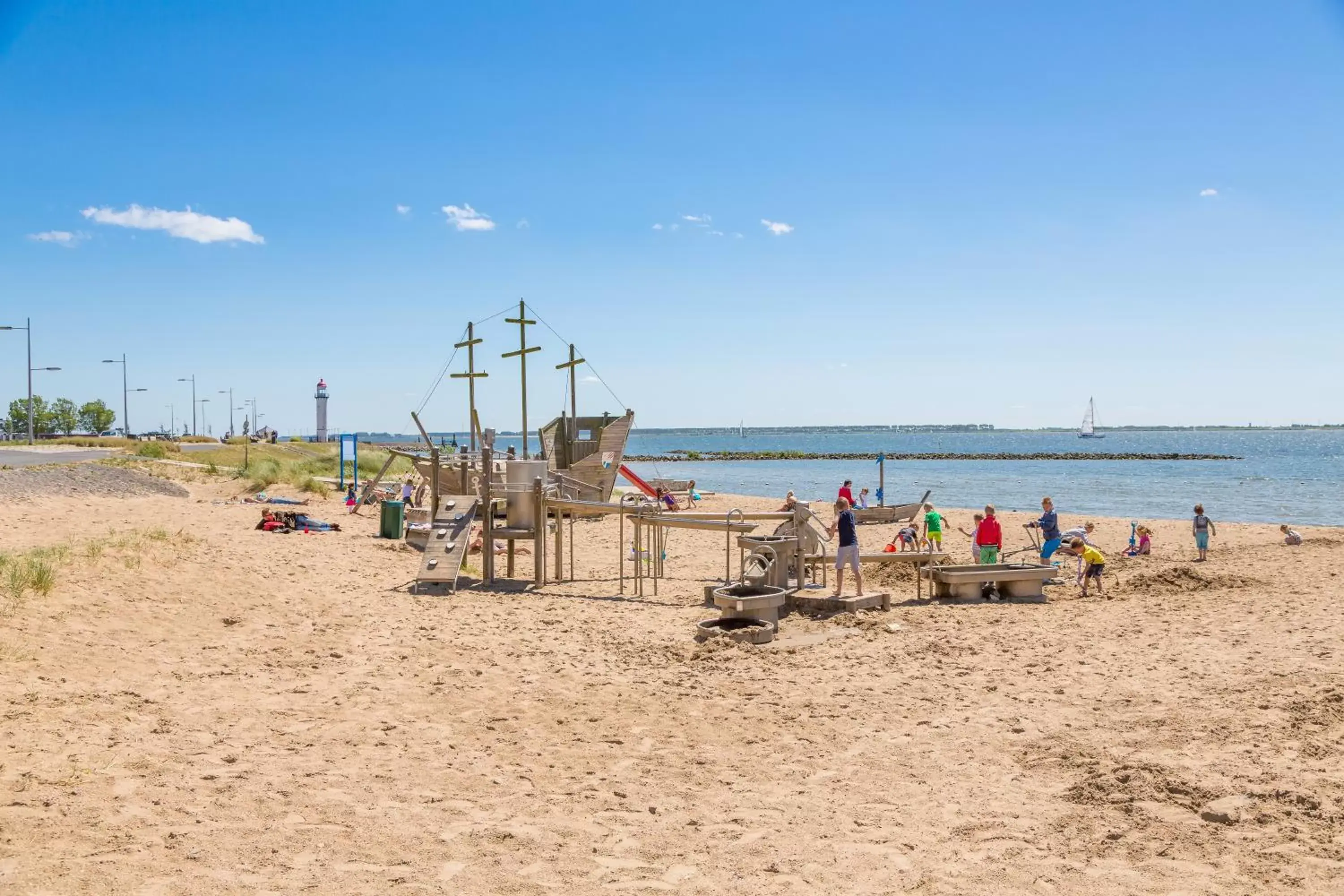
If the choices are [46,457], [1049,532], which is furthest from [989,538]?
[46,457]

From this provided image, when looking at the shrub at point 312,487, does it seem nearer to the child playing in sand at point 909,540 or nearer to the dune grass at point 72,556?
the dune grass at point 72,556

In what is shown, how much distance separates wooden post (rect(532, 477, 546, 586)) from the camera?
1526cm

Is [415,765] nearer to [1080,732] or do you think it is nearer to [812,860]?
[812,860]

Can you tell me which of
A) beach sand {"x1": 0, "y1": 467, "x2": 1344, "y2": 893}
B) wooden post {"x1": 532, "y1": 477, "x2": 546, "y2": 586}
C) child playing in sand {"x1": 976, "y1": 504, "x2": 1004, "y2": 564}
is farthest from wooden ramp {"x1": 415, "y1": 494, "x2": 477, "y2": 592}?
child playing in sand {"x1": 976, "y1": 504, "x2": 1004, "y2": 564}

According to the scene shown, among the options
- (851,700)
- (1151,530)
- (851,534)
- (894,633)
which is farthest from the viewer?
(1151,530)

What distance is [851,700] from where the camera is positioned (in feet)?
27.7

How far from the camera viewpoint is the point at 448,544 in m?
14.9

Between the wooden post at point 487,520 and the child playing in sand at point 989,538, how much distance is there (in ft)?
27.8

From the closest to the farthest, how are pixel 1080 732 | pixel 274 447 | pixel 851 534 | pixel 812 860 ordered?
pixel 812 860 → pixel 1080 732 → pixel 851 534 → pixel 274 447

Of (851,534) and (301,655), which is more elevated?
(851,534)

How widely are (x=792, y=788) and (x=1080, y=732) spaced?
2.63 meters

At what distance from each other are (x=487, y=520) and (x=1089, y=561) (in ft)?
32.8

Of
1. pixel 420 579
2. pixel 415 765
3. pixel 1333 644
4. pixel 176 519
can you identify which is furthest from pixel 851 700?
pixel 176 519

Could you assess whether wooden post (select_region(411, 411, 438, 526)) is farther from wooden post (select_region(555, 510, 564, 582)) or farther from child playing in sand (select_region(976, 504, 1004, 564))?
child playing in sand (select_region(976, 504, 1004, 564))
